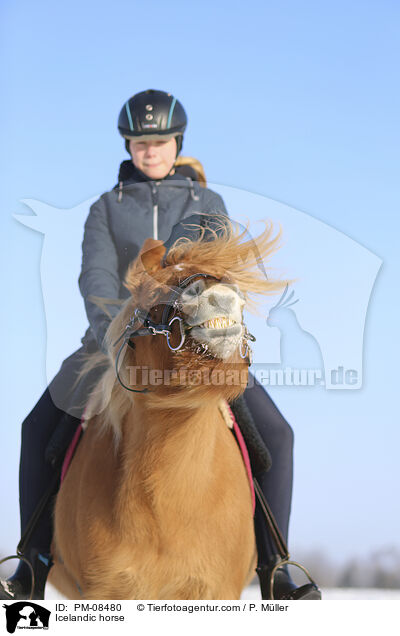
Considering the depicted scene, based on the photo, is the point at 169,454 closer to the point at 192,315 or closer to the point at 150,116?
the point at 192,315

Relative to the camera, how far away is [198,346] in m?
2.50

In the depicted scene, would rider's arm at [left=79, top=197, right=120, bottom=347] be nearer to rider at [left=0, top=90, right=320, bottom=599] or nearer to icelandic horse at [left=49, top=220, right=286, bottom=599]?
rider at [left=0, top=90, right=320, bottom=599]

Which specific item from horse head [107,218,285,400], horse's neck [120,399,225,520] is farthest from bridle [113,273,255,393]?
horse's neck [120,399,225,520]

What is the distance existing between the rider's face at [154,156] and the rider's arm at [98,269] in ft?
1.64

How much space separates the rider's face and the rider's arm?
1.64ft

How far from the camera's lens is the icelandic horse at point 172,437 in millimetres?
2561

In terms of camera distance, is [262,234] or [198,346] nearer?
[198,346]

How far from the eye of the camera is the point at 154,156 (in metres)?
4.21

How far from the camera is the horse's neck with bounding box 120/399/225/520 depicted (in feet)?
9.16

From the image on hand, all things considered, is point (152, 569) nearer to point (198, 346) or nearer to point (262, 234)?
point (198, 346)
